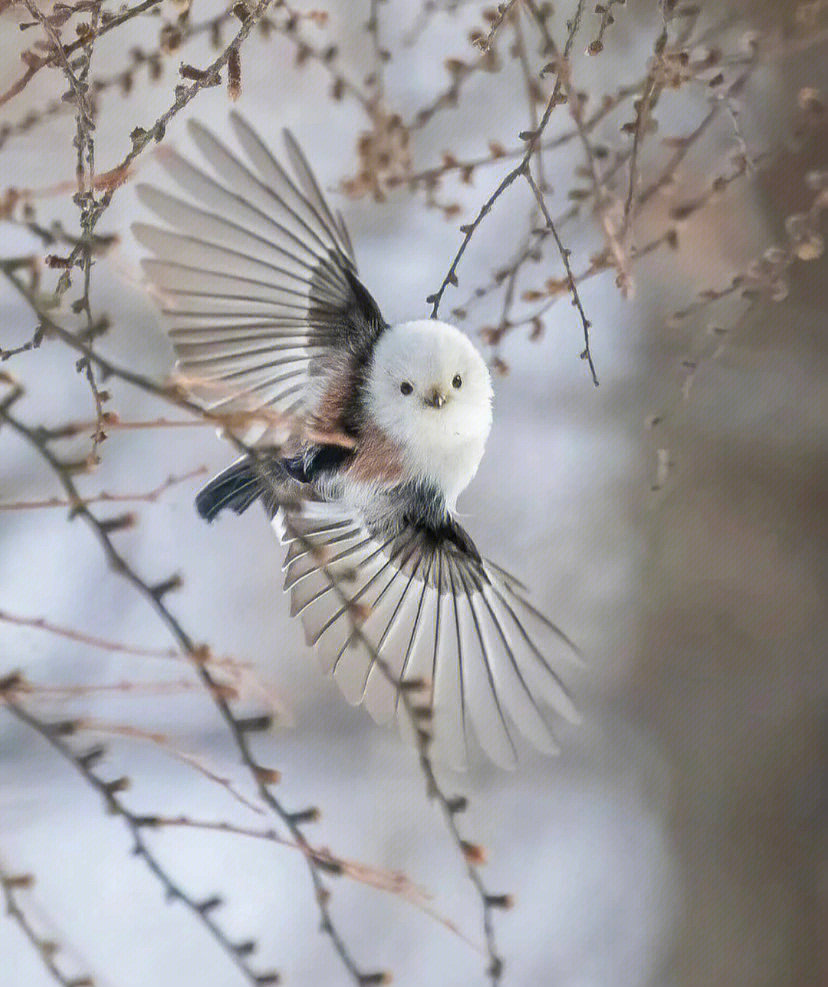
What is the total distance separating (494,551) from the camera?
1.77 metres

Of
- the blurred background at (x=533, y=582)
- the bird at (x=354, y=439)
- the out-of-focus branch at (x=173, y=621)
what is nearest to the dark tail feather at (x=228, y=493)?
the bird at (x=354, y=439)

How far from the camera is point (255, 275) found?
77 centimetres

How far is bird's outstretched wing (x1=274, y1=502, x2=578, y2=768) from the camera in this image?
0.83 metres

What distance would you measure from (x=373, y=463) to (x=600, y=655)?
1137mm

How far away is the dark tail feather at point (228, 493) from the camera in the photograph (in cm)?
79

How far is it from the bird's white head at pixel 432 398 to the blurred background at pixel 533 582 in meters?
0.62

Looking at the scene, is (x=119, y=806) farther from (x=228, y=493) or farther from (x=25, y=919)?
(x=228, y=493)

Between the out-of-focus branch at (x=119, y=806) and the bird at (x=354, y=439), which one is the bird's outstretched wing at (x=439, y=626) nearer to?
the bird at (x=354, y=439)

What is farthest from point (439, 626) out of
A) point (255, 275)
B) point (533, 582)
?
point (533, 582)

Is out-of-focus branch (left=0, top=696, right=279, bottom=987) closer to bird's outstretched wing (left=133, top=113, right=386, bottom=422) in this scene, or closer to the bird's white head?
bird's outstretched wing (left=133, top=113, right=386, bottom=422)

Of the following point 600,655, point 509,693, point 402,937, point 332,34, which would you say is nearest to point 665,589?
point 600,655

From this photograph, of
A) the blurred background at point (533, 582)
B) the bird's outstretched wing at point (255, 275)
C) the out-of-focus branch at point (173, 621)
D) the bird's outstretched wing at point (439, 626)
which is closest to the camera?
the out-of-focus branch at point (173, 621)

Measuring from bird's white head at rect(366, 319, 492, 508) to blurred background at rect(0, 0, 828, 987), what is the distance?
0.62 meters

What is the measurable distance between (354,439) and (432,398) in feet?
0.21
